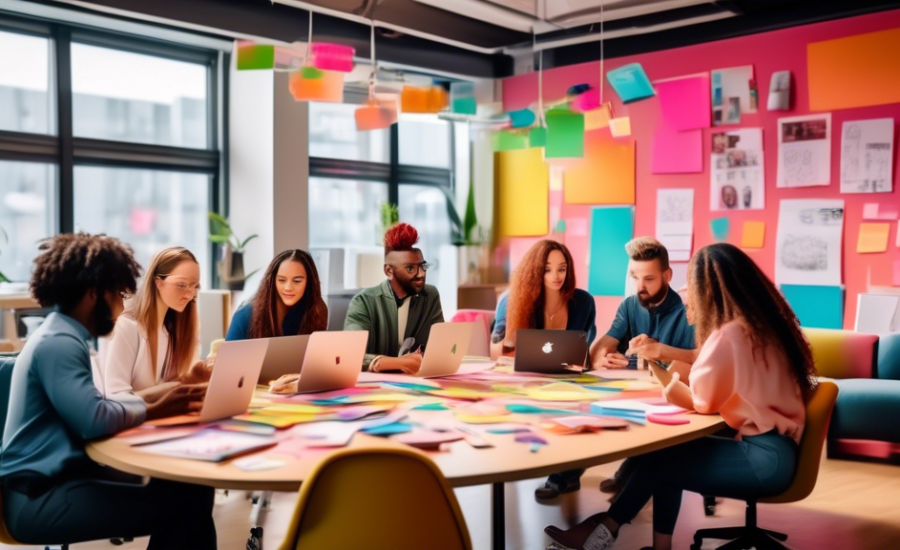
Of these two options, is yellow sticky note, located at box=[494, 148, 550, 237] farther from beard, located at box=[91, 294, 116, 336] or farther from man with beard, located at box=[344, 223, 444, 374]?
beard, located at box=[91, 294, 116, 336]

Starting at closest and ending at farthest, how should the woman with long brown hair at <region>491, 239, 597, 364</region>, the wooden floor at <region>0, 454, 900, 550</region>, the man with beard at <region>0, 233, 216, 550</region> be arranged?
1. the man with beard at <region>0, 233, 216, 550</region>
2. the wooden floor at <region>0, 454, 900, 550</region>
3. the woman with long brown hair at <region>491, 239, 597, 364</region>

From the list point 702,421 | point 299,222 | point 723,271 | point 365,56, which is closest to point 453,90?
point 365,56

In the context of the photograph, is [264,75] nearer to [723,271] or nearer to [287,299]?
[287,299]

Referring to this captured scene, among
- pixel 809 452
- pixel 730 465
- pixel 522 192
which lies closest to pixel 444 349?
pixel 730 465

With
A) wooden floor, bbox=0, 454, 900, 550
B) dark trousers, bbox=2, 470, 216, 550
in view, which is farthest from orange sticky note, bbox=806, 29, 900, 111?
dark trousers, bbox=2, 470, 216, 550

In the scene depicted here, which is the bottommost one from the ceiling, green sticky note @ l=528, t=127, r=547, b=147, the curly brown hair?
the curly brown hair

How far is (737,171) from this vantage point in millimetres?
6270

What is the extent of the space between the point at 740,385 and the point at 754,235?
11.8ft

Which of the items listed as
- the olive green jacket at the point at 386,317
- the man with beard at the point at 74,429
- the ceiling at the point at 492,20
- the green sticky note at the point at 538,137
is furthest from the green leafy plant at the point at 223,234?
the man with beard at the point at 74,429

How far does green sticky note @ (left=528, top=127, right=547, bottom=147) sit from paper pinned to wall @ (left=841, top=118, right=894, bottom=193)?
6.38ft

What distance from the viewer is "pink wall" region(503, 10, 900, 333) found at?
565 centimetres

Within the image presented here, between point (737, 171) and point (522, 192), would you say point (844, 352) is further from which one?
point (522, 192)

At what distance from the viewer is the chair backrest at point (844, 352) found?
532 cm

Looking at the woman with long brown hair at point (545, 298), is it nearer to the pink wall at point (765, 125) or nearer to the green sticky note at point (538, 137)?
the green sticky note at point (538, 137)
